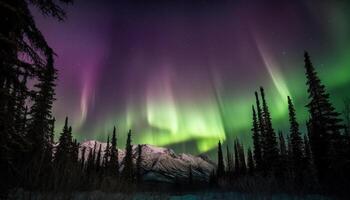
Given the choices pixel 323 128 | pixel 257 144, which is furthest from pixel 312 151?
pixel 257 144

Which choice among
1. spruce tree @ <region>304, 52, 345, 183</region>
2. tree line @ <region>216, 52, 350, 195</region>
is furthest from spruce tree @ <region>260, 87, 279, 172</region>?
spruce tree @ <region>304, 52, 345, 183</region>

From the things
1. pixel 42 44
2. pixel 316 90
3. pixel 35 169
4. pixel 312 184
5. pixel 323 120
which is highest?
pixel 316 90

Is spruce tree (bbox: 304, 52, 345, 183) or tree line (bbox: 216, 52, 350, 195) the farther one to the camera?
spruce tree (bbox: 304, 52, 345, 183)

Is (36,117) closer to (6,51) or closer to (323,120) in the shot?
(6,51)

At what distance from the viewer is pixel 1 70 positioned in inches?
248

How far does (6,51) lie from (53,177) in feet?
11.5

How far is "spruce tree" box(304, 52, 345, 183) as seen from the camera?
95.3 feet

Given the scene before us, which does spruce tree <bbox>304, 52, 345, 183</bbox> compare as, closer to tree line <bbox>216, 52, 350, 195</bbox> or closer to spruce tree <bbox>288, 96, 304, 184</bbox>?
tree line <bbox>216, 52, 350, 195</bbox>

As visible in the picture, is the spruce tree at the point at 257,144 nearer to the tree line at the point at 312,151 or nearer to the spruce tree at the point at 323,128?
the tree line at the point at 312,151

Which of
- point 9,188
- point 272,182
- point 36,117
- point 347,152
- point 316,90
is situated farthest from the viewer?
point 316,90

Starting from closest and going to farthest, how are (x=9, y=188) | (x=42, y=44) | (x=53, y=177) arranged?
1. (x=9, y=188)
2. (x=53, y=177)
3. (x=42, y=44)

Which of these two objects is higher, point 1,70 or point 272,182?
point 1,70

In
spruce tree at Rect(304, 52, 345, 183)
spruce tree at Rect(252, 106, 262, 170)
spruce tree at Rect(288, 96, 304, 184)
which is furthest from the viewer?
spruce tree at Rect(252, 106, 262, 170)

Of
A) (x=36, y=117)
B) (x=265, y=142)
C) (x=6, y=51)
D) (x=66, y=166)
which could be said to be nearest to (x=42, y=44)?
(x=6, y=51)
